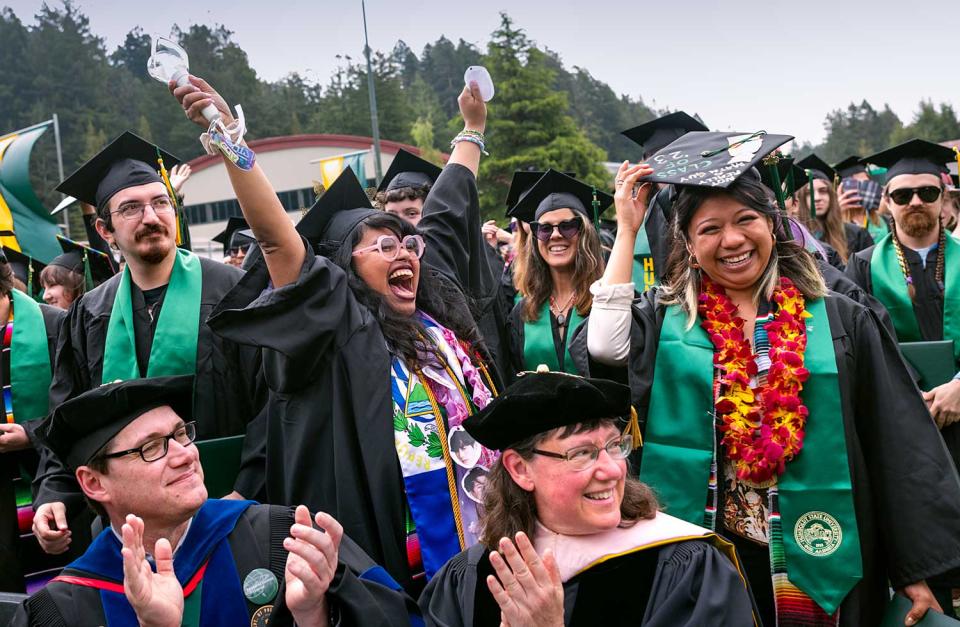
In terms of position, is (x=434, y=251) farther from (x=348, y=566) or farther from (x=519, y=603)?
(x=519, y=603)

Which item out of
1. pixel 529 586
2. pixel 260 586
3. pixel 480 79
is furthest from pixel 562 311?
pixel 529 586

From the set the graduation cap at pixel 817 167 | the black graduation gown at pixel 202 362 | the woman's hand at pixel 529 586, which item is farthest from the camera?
the graduation cap at pixel 817 167

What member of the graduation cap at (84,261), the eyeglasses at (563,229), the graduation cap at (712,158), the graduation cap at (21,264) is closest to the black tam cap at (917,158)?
the eyeglasses at (563,229)

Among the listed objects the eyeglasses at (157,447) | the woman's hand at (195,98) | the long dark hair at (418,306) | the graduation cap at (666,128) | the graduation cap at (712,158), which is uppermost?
the woman's hand at (195,98)

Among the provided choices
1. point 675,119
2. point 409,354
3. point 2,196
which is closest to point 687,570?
point 409,354

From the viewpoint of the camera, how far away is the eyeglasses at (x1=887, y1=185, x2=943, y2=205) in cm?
518

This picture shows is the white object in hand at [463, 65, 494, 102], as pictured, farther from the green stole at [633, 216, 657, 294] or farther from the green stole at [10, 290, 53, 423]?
the green stole at [10, 290, 53, 423]

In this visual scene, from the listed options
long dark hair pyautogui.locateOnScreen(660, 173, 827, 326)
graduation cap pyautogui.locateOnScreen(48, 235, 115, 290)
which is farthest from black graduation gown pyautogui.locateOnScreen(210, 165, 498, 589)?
graduation cap pyautogui.locateOnScreen(48, 235, 115, 290)

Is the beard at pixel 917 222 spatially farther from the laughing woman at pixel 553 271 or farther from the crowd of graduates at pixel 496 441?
→ the laughing woman at pixel 553 271

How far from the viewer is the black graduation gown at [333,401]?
9.70 feet

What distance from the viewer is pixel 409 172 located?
616cm

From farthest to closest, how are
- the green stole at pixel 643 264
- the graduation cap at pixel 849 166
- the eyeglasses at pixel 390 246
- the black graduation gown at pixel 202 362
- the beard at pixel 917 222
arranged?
1. the graduation cap at pixel 849 166
2. the green stole at pixel 643 264
3. the beard at pixel 917 222
4. the black graduation gown at pixel 202 362
5. the eyeglasses at pixel 390 246

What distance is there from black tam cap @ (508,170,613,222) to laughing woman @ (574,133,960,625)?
7.43ft

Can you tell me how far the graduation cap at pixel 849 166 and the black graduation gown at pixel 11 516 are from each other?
7.04 metres
